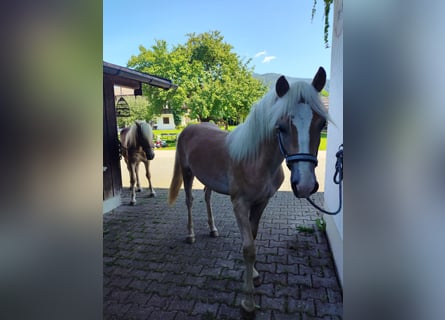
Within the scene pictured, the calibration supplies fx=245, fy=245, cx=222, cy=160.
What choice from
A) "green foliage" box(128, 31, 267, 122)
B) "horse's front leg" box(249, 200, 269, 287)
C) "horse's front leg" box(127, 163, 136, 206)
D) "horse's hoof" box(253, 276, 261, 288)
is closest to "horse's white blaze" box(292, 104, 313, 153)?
"horse's front leg" box(249, 200, 269, 287)

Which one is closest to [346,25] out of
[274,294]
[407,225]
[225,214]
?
[407,225]

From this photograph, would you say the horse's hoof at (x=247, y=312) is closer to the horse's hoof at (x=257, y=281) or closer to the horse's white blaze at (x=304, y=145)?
the horse's hoof at (x=257, y=281)

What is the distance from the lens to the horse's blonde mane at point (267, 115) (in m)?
1.44

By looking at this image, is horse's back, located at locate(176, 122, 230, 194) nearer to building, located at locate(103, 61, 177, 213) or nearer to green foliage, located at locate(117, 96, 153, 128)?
building, located at locate(103, 61, 177, 213)

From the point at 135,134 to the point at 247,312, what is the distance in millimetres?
3937

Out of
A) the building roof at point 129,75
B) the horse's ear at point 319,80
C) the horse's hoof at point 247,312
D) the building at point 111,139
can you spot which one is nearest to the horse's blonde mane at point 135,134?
the building at point 111,139

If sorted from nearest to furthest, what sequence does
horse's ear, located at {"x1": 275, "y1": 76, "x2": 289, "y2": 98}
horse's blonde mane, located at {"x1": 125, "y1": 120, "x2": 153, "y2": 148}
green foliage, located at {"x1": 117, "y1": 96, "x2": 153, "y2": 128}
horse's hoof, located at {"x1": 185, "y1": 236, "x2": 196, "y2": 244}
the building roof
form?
1. horse's ear, located at {"x1": 275, "y1": 76, "x2": 289, "y2": 98}
2. horse's hoof, located at {"x1": 185, "y1": 236, "x2": 196, "y2": 244}
3. the building roof
4. horse's blonde mane, located at {"x1": 125, "y1": 120, "x2": 153, "y2": 148}
5. green foliage, located at {"x1": 117, "y1": 96, "x2": 153, "y2": 128}

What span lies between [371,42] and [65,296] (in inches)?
41.6

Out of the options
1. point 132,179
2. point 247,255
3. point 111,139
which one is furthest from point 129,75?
point 247,255

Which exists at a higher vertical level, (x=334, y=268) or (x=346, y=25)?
(x=346, y=25)

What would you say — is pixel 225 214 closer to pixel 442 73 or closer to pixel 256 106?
pixel 256 106

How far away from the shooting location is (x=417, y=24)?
592mm

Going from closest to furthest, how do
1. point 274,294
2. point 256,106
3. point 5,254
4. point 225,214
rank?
point 5,254 < point 256,106 < point 274,294 < point 225,214

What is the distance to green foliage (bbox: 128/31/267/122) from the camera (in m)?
15.6
